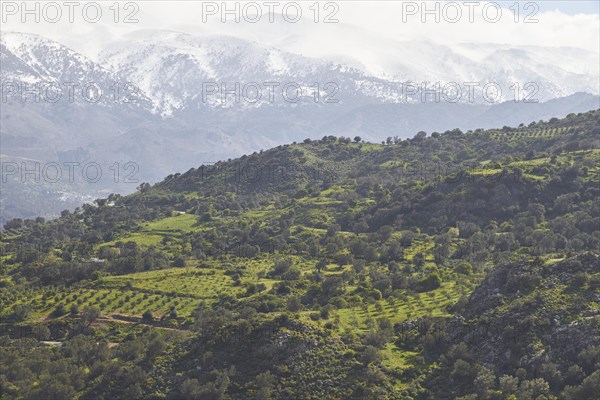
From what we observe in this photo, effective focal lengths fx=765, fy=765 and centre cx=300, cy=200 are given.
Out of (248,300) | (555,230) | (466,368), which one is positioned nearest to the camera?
(466,368)

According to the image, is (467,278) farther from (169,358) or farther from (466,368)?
(169,358)

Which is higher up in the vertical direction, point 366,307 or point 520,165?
point 520,165

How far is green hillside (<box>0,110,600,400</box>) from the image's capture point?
74.8m

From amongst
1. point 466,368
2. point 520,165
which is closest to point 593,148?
point 520,165

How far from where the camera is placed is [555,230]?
139m

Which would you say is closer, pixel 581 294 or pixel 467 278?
pixel 581 294

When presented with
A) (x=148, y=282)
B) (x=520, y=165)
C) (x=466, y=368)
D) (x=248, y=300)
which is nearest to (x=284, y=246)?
(x=148, y=282)

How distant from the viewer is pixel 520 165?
172 m

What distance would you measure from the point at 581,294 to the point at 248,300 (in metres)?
45.6

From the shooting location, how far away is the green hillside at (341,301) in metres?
74.8

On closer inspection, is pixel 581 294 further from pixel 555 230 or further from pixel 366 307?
pixel 555 230

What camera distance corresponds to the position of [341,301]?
100 m

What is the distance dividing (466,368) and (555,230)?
72747 mm

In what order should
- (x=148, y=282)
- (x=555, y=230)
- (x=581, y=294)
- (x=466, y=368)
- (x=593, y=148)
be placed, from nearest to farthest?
1. (x=466, y=368)
2. (x=581, y=294)
3. (x=148, y=282)
4. (x=555, y=230)
5. (x=593, y=148)
